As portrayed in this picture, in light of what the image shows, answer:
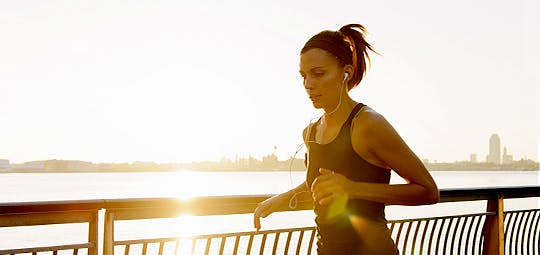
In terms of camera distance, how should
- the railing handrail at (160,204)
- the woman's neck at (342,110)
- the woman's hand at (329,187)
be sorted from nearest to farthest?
1. the woman's hand at (329,187)
2. the woman's neck at (342,110)
3. the railing handrail at (160,204)

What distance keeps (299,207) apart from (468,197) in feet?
6.51

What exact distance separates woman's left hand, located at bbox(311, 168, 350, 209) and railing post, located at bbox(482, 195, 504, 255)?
3861 mm

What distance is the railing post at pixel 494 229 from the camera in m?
5.72

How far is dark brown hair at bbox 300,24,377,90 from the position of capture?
2.50 meters

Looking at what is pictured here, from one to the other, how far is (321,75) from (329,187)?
463mm

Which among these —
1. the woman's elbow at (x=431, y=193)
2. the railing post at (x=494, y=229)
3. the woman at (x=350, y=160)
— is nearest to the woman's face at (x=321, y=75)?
the woman at (x=350, y=160)

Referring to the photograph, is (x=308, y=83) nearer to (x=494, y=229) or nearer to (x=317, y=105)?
(x=317, y=105)

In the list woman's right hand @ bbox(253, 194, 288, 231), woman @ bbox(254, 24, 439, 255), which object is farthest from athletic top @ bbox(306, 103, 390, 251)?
woman's right hand @ bbox(253, 194, 288, 231)

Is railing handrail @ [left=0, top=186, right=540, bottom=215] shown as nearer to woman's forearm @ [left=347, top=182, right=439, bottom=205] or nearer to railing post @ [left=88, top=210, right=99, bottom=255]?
railing post @ [left=88, top=210, right=99, bottom=255]

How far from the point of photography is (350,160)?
2.38 m

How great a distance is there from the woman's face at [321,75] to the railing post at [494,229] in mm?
3726

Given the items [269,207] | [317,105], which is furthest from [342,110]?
[269,207]

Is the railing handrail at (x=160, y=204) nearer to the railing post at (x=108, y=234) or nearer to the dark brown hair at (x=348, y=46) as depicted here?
the railing post at (x=108, y=234)

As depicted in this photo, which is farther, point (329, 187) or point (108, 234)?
point (108, 234)
